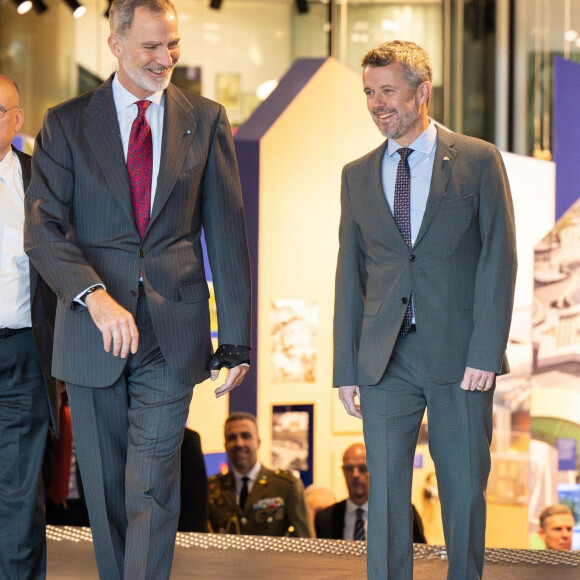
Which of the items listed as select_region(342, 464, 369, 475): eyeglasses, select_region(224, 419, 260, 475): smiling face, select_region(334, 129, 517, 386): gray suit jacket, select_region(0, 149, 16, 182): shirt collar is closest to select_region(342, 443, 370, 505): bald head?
select_region(342, 464, 369, 475): eyeglasses

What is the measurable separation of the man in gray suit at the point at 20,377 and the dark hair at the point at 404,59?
3.65 ft

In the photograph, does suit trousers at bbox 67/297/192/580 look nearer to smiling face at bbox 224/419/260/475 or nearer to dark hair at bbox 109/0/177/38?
dark hair at bbox 109/0/177/38

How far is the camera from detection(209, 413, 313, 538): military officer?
470 centimetres

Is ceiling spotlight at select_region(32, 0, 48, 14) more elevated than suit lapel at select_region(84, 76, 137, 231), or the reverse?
ceiling spotlight at select_region(32, 0, 48, 14)

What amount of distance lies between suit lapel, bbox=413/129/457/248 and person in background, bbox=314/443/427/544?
2125 millimetres

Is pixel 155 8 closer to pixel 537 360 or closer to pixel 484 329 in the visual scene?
pixel 484 329

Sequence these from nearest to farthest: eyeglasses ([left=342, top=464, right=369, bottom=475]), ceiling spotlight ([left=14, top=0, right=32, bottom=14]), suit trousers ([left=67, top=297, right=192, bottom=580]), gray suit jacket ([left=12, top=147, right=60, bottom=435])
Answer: suit trousers ([left=67, top=297, right=192, bottom=580]) < gray suit jacket ([left=12, top=147, right=60, bottom=435]) < eyeglasses ([left=342, top=464, right=369, bottom=475]) < ceiling spotlight ([left=14, top=0, right=32, bottom=14])

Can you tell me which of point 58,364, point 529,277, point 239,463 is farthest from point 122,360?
point 529,277

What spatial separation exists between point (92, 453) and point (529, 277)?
274 centimetres

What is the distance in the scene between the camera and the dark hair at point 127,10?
2658 millimetres

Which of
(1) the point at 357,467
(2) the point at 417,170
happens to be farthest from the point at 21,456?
(1) the point at 357,467

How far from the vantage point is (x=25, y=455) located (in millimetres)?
3152

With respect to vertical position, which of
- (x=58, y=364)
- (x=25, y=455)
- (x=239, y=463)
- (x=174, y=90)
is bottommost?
(x=239, y=463)

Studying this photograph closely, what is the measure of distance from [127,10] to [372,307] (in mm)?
1047
